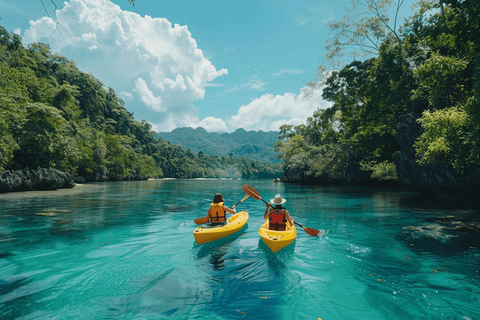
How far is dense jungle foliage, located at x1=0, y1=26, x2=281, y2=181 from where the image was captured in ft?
86.1

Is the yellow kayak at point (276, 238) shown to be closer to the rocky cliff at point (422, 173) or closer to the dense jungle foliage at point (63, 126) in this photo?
the rocky cliff at point (422, 173)

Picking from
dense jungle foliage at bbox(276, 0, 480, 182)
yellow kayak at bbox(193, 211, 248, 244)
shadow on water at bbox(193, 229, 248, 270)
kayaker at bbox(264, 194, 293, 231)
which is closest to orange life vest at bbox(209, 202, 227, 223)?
yellow kayak at bbox(193, 211, 248, 244)

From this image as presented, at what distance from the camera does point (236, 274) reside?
575cm

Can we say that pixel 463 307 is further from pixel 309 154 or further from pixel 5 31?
Result: pixel 5 31

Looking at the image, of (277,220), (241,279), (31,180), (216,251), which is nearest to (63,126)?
(31,180)

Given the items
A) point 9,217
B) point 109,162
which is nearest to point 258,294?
point 9,217

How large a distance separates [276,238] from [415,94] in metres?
18.6

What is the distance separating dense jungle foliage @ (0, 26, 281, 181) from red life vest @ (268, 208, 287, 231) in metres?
23.3

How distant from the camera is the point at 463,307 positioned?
4.36 m

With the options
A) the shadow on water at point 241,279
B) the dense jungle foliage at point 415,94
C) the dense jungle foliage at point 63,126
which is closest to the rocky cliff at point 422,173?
the dense jungle foliage at point 415,94

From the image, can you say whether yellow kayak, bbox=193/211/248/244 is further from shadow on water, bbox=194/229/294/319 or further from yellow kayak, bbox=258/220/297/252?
yellow kayak, bbox=258/220/297/252

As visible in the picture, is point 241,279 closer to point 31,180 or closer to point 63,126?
point 31,180

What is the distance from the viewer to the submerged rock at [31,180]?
22.9m

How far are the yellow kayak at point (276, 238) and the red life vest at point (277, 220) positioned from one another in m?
0.22
